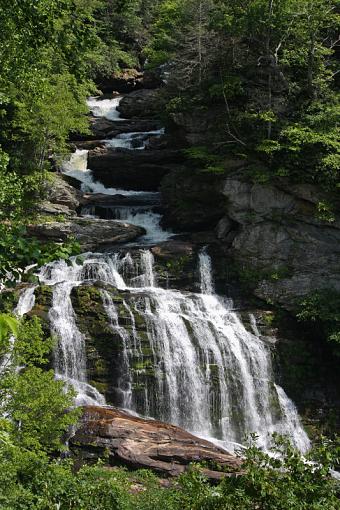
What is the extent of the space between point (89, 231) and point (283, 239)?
339 inches

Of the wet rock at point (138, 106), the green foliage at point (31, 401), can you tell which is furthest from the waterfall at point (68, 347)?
the wet rock at point (138, 106)

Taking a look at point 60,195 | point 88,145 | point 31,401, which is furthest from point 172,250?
point 88,145

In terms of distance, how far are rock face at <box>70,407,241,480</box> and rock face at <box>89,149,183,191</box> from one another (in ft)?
55.5

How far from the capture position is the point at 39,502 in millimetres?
7355

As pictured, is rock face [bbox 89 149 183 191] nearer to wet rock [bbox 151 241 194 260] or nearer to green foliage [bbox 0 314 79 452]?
wet rock [bbox 151 241 194 260]

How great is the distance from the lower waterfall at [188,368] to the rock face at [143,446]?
192 cm

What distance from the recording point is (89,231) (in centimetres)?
2292

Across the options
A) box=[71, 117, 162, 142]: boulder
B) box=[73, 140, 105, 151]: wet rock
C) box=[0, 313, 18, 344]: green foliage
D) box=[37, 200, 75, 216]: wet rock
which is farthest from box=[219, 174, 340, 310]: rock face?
box=[0, 313, 18, 344]: green foliage

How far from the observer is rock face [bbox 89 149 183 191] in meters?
28.2

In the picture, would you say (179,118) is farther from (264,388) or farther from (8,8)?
(8,8)

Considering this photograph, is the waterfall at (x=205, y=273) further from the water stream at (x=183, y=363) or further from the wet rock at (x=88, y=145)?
the wet rock at (x=88, y=145)

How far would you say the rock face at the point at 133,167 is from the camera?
92.5 feet

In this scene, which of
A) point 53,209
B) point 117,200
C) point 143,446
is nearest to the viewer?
point 143,446

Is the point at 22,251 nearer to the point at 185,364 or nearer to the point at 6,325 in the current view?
the point at 6,325
